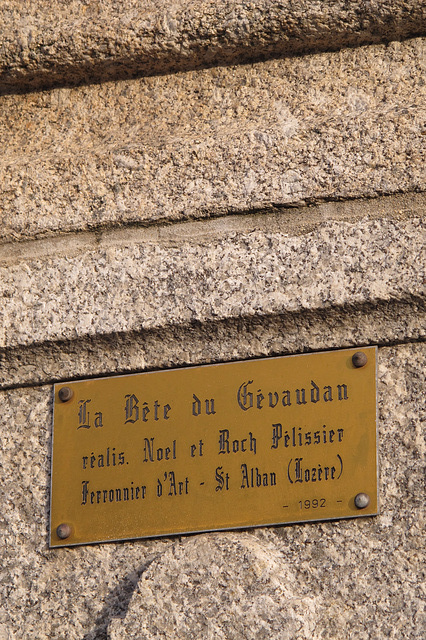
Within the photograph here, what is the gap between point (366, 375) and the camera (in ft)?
6.50

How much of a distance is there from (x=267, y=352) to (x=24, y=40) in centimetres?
91

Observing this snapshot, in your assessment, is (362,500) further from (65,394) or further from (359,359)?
(65,394)

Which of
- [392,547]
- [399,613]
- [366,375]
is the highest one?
[366,375]

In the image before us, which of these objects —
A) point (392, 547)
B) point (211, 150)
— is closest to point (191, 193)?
point (211, 150)

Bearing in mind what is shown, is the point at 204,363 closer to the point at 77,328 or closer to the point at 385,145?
the point at 77,328

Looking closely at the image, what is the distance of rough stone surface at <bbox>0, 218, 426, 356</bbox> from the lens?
2010mm

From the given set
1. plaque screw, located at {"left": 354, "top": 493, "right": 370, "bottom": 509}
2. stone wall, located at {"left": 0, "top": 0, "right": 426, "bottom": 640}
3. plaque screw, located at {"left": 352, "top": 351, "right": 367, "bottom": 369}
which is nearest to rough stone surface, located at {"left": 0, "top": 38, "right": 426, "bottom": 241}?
Answer: stone wall, located at {"left": 0, "top": 0, "right": 426, "bottom": 640}

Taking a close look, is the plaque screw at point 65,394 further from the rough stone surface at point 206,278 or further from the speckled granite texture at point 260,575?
the speckled granite texture at point 260,575

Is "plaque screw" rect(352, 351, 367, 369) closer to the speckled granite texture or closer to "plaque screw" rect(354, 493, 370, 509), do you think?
the speckled granite texture

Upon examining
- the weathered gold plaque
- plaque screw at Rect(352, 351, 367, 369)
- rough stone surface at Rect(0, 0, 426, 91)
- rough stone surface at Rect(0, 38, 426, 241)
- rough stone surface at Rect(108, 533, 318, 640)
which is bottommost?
rough stone surface at Rect(108, 533, 318, 640)

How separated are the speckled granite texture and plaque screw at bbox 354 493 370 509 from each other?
27mm

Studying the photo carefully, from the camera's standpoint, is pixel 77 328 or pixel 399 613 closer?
pixel 399 613

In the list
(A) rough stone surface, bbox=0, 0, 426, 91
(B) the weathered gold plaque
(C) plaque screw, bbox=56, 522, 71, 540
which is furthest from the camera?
(A) rough stone surface, bbox=0, 0, 426, 91

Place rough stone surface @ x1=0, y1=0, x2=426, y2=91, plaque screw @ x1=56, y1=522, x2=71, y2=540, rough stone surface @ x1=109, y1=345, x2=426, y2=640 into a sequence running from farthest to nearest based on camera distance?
rough stone surface @ x1=0, y1=0, x2=426, y2=91 → plaque screw @ x1=56, y1=522, x2=71, y2=540 → rough stone surface @ x1=109, y1=345, x2=426, y2=640
